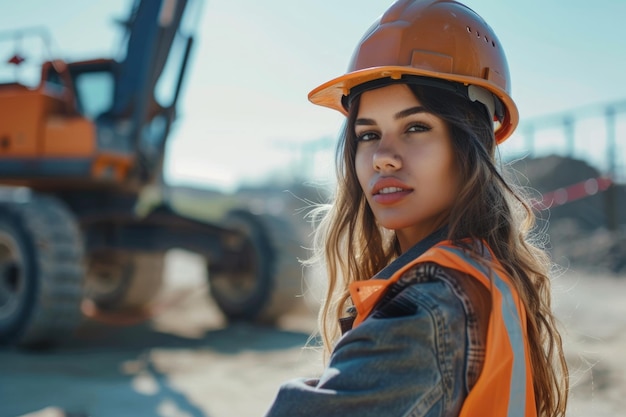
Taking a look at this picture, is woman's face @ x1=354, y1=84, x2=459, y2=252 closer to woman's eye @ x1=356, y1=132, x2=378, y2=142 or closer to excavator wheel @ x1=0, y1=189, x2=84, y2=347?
woman's eye @ x1=356, y1=132, x2=378, y2=142

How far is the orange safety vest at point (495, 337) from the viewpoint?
1.15 m

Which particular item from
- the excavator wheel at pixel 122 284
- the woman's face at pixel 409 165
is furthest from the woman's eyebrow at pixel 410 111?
the excavator wheel at pixel 122 284

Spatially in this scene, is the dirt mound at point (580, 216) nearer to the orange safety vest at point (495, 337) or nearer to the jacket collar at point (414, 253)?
the jacket collar at point (414, 253)

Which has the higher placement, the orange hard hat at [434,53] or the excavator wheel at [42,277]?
the orange hard hat at [434,53]

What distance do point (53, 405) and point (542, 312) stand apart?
302 centimetres

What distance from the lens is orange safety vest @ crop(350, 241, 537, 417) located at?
1.15 metres

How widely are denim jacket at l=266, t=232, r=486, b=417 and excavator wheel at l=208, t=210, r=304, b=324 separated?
6.11m

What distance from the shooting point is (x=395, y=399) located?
105 cm

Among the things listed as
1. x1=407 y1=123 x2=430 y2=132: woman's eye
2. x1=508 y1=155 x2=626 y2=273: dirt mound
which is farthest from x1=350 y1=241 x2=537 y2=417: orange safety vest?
x1=508 y1=155 x2=626 y2=273: dirt mound

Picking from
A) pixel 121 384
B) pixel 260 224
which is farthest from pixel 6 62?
pixel 121 384

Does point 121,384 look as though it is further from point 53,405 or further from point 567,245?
point 567,245

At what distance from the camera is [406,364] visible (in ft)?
3.51

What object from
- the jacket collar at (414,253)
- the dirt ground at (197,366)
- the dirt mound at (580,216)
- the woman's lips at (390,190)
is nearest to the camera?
the jacket collar at (414,253)

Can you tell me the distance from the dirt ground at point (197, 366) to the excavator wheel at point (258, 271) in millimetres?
270
